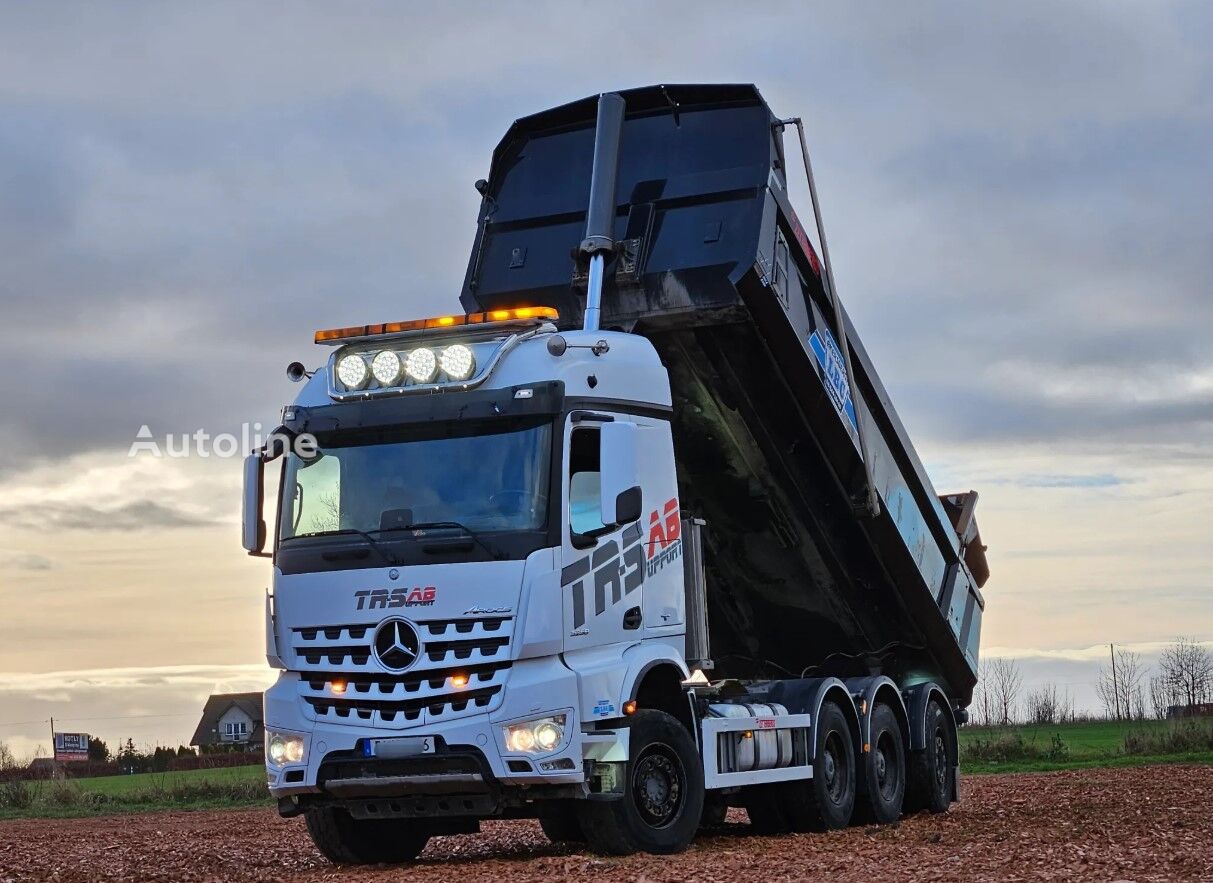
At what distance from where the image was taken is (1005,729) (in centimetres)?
3416

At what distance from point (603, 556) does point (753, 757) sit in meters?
2.46

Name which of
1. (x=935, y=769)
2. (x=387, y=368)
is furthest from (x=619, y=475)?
(x=935, y=769)

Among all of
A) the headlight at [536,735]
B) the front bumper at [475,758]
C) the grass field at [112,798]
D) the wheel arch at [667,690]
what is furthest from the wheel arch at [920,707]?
the grass field at [112,798]

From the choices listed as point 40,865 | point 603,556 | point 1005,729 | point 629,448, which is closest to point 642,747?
point 603,556

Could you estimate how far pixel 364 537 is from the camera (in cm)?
945

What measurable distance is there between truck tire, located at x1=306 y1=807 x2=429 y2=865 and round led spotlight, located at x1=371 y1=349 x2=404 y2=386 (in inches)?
111

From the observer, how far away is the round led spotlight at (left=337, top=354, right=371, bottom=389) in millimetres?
9984

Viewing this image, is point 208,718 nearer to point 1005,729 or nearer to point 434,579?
point 1005,729

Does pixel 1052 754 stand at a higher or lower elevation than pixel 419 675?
lower

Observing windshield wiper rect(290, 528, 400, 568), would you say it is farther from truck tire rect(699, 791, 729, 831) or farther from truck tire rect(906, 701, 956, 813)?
truck tire rect(906, 701, 956, 813)

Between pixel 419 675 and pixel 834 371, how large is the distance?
4261mm

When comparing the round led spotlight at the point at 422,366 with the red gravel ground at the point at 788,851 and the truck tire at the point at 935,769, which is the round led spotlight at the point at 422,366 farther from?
the truck tire at the point at 935,769

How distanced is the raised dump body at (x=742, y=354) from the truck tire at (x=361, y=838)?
10.7 ft

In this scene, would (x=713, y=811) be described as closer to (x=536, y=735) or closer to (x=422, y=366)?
(x=536, y=735)
